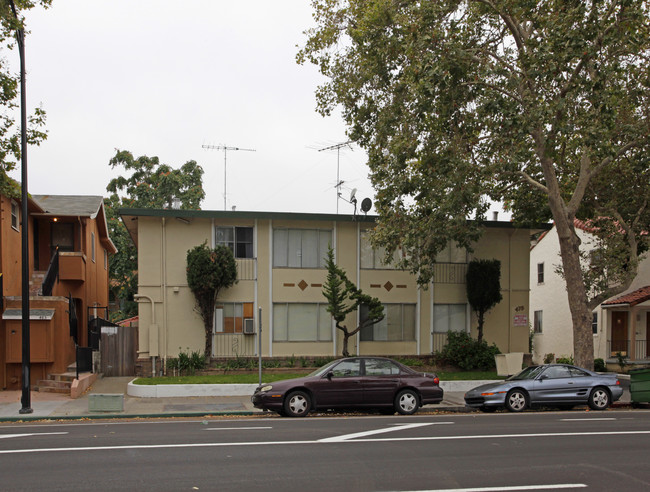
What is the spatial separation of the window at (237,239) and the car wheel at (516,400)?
33.1ft

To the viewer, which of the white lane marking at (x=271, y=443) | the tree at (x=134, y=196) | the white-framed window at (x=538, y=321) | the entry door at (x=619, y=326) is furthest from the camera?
the tree at (x=134, y=196)

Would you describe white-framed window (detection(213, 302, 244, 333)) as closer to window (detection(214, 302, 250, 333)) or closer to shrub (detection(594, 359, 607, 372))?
window (detection(214, 302, 250, 333))

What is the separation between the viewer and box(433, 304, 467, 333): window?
23.8 metres

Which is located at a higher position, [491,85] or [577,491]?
[491,85]

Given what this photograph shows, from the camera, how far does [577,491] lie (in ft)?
25.7

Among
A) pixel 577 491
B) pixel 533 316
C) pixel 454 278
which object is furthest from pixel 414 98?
pixel 533 316

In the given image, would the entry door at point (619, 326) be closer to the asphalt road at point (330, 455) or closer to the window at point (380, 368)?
the asphalt road at point (330, 455)

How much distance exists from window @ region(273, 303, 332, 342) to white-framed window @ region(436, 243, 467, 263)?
4702mm

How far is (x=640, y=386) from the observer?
684 inches

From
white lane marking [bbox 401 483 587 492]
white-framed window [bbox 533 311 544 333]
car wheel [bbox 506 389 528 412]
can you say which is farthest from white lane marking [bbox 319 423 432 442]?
white-framed window [bbox 533 311 544 333]

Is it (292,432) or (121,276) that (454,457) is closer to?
(292,432)

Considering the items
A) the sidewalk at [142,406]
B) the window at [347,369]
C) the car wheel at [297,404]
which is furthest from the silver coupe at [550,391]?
the car wheel at [297,404]

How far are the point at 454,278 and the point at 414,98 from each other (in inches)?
309

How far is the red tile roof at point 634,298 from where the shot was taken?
27.6 meters
